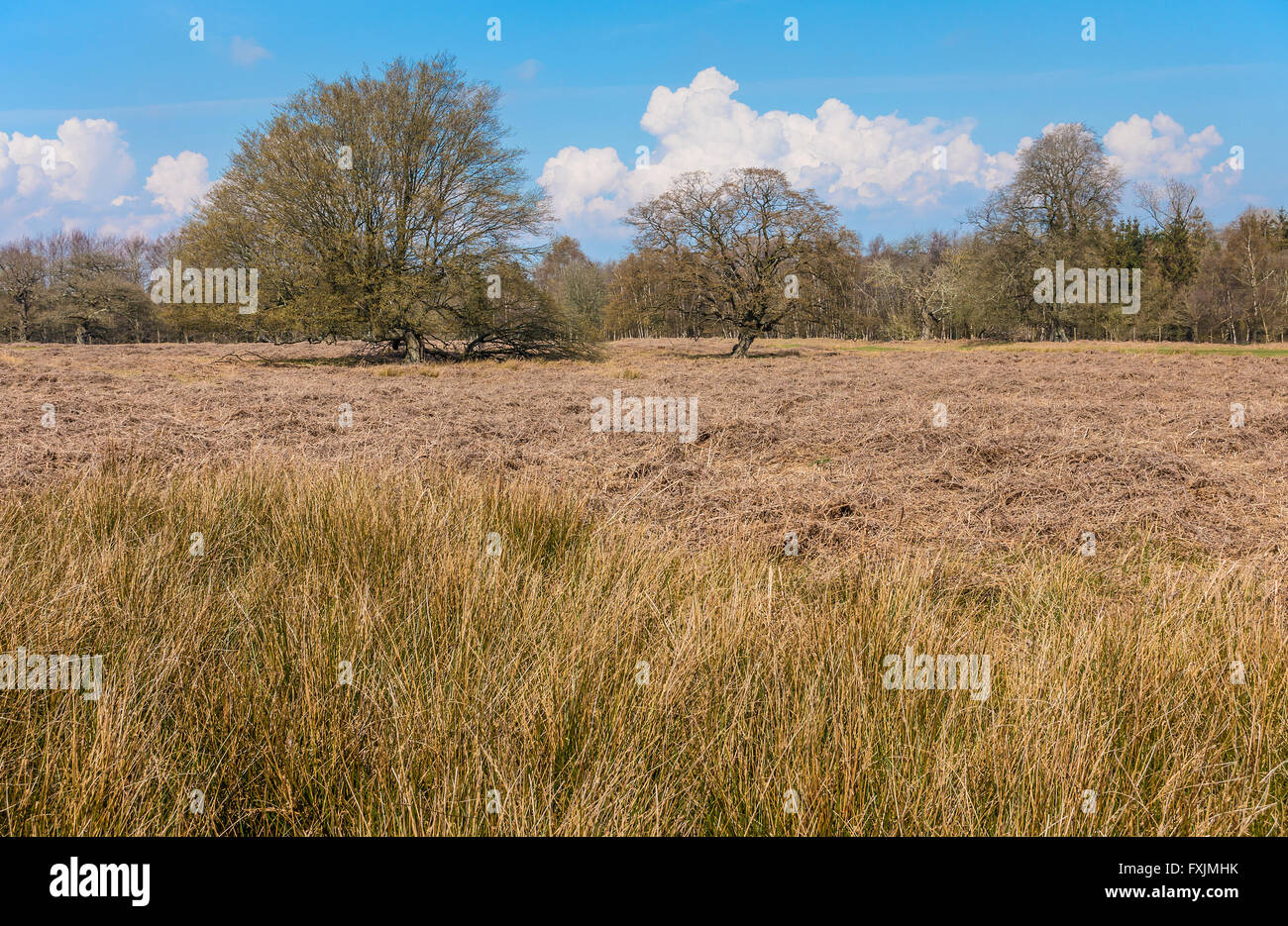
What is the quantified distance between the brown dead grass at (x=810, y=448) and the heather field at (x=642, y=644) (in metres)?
0.08

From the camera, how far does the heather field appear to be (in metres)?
2.22

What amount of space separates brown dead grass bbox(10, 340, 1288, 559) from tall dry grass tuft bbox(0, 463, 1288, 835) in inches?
64.5

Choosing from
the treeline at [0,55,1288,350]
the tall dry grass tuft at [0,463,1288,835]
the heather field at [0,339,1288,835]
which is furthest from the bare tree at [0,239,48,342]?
the tall dry grass tuft at [0,463,1288,835]

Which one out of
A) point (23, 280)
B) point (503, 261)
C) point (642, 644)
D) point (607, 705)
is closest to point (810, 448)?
point (642, 644)

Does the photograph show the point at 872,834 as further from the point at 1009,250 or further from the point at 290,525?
the point at 1009,250

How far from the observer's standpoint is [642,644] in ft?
10.6

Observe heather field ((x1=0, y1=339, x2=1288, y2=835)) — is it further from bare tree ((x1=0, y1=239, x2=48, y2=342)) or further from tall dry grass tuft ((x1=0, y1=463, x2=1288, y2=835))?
bare tree ((x1=0, y1=239, x2=48, y2=342))

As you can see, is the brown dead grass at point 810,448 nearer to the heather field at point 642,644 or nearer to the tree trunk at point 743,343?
the heather field at point 642,644

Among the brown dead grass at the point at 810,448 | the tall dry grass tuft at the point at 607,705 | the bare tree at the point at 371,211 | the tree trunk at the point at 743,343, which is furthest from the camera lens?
the tree trunk at the point at 743,343

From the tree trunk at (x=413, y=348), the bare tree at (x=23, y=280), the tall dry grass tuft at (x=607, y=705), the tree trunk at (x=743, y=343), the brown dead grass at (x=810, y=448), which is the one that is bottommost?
the tall dry grass tuft at (x=607, y=705)

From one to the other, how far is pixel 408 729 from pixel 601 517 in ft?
10.7

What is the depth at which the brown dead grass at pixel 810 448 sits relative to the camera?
5.81 m

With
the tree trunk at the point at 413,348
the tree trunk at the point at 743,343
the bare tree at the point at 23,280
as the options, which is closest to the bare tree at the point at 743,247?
the tree trunk at the point at 743,343
